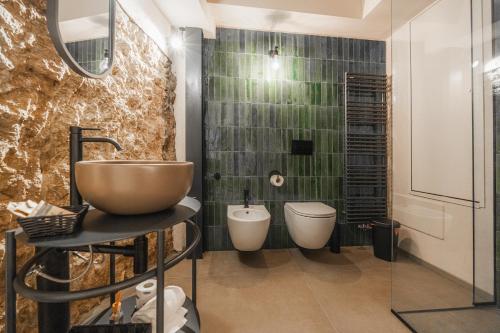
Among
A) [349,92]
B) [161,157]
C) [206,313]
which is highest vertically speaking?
[349,92]

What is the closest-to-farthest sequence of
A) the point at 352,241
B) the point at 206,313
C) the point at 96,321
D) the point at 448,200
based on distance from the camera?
1. the point at 96,321
2. the point at 206,313
3. the point at 448,200
4. the point at 352,241

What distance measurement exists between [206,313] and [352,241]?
1.92 meters

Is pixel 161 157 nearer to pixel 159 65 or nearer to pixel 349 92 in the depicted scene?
pixel 159 65

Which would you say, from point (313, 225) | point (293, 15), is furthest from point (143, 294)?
point (293, 15)

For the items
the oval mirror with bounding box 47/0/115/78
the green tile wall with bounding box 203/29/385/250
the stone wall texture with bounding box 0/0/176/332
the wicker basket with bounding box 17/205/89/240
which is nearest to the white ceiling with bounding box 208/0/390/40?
the green tile wall with bounding box 203/29/385/250

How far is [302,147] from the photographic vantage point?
2703mm

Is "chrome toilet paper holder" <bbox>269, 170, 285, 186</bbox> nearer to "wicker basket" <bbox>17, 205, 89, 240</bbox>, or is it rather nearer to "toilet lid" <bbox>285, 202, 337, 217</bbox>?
"toilet lid" <bbox>285, 202, 337, 217</bbox>

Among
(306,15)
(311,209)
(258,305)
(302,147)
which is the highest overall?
(306,15)

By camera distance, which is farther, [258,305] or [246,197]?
[246,197]

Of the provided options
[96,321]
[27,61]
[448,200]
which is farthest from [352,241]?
[27,61]

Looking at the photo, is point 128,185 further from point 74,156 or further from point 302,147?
point 302,147

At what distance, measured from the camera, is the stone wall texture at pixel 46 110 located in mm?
967

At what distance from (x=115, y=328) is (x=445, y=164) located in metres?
2.38

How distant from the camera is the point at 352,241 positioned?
2816 millimetres
